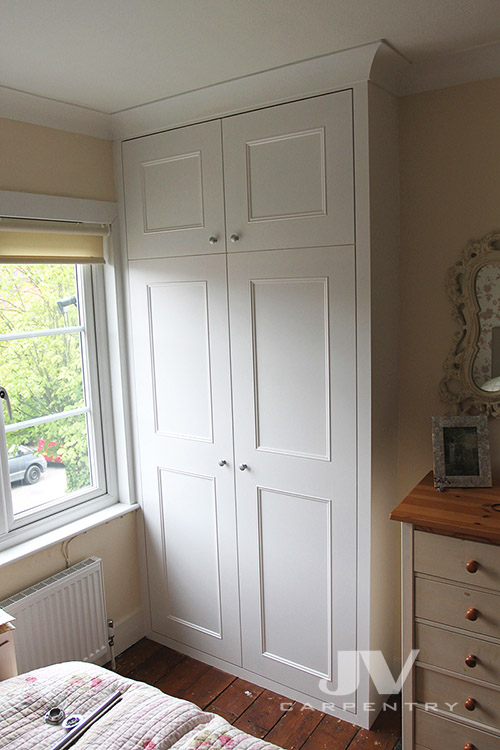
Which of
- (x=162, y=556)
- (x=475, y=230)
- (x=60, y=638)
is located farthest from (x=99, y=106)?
(x=60, y=638)

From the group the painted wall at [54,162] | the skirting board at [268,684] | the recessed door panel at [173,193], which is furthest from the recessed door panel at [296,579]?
the painted wall at [54,162]

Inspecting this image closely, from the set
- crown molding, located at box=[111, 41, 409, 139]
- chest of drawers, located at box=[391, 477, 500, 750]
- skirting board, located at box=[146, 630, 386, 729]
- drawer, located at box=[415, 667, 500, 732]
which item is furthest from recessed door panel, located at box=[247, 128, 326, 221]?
skirting board, located at box=[146, 630, 386, 729]

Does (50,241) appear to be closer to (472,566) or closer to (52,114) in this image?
(52,114)

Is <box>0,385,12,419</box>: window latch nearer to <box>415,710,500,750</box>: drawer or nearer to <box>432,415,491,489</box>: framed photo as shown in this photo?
<box>432,415,491,489</box>: framed photo

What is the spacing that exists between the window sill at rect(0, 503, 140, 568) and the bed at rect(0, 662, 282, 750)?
0.64 metres

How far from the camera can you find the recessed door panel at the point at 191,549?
2.72m

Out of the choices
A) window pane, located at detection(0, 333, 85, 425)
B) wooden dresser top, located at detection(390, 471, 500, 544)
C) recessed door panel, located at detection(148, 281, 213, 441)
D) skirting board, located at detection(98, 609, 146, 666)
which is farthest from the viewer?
skirting board, located at detection(98, 609, 146, 666)

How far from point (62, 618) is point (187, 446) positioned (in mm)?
857

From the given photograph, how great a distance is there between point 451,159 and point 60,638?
239 centimetres

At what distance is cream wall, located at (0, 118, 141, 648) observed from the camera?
2387 mm

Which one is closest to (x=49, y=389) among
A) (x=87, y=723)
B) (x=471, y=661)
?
(x=87, y=723)

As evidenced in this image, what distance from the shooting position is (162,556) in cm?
291

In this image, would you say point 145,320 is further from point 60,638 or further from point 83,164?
point 60,638

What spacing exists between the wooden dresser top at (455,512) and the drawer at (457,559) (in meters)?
0.03
